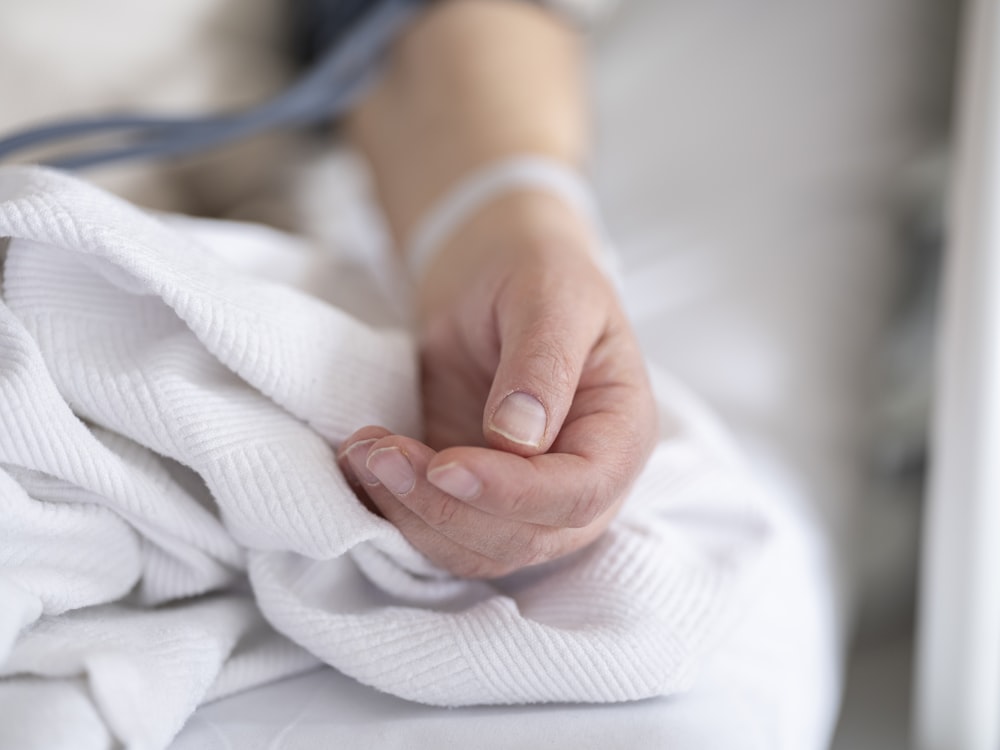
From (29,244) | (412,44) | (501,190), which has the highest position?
(412,44)

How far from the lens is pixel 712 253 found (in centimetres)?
63

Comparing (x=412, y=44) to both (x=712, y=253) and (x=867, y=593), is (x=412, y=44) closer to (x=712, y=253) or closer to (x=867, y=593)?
(x=712, y=253)

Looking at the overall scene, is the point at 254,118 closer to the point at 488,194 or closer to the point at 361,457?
the point at 488,194

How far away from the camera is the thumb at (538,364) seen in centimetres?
30

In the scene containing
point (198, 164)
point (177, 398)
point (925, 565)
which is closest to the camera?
point (177, 398)

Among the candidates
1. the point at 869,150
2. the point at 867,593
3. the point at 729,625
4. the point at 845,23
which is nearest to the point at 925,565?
Result: the point at 729,625

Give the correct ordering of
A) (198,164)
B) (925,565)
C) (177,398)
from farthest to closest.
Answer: (198,164)
(925,565)
(177,398)

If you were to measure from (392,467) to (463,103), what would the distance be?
1.18 ft

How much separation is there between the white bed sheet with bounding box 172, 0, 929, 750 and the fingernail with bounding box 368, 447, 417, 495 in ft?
0.31

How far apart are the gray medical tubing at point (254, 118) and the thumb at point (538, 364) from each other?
25cm

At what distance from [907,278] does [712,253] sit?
0.19 meters

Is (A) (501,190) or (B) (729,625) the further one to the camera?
(A) (501,190)

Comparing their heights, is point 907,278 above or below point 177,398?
above

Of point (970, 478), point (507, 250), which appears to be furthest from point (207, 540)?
point (970, 478)
